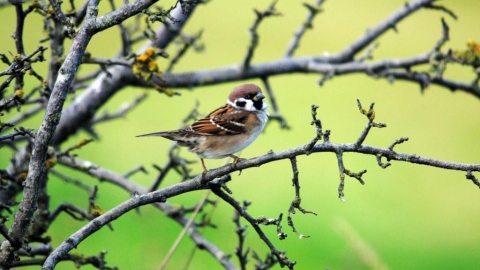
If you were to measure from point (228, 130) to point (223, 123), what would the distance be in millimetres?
118

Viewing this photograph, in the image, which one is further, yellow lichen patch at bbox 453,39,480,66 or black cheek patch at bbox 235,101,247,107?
yellow lichen patch at bbox 453,39,480,66

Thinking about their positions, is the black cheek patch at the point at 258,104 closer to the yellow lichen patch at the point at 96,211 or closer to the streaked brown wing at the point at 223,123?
the streaked brown wing at the point at 223,123

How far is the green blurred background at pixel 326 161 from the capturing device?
28.2 ft

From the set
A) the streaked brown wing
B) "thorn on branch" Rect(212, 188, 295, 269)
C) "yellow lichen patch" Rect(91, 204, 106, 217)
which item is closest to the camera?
Answer: "thorn on branch" Rect(212, 188, 295, 269)

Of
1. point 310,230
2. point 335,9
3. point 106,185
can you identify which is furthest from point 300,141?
point 335,9

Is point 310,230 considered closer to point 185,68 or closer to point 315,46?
point 185,68

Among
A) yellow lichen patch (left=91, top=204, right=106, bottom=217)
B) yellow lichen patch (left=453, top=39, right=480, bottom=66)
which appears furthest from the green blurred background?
yellow lichen patch (left=91, top=204, right=106, bottom=217)

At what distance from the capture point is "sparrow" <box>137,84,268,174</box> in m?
4.48

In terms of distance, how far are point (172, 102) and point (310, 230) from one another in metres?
4.57

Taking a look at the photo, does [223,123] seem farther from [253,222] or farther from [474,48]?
[474,48]

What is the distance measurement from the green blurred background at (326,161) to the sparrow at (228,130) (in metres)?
1.37

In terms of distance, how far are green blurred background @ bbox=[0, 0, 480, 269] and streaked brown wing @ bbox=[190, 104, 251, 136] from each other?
55.8 inches

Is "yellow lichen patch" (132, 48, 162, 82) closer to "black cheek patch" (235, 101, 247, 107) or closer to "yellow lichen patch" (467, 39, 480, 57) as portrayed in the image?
"black cheek patch" (235, 101, 247, 107)

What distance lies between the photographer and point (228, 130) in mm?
4609
